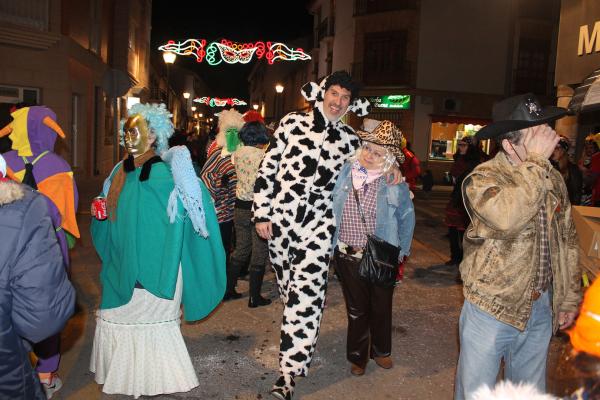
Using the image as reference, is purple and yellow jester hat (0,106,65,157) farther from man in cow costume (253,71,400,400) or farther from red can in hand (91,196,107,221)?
man in cow costume (253,71,400,400)

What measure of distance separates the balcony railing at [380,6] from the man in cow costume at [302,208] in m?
24.5

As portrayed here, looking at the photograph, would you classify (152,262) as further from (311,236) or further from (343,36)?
(343,36)

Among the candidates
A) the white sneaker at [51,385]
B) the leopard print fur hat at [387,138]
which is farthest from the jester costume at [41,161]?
the leopard print fur hat at [387,138]

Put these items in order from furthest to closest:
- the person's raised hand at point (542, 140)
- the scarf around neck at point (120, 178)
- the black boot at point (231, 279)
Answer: the black boot at point (231, 279) < the scarf around neck at point (120, 178) < the person's raised hand at point (542, 140)

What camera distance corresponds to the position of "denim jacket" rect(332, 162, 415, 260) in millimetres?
3877

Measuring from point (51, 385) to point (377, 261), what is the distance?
2.47 m

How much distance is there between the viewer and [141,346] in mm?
3486

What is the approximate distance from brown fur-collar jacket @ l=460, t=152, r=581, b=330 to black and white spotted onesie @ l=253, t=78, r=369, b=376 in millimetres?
1348

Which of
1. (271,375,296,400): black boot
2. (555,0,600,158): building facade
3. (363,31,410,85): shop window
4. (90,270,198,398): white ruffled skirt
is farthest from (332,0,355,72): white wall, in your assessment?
(90,270,198,398): white ruffled skirt

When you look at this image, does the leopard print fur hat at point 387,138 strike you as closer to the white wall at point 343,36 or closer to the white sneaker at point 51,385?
the white sneaker at point 51,385

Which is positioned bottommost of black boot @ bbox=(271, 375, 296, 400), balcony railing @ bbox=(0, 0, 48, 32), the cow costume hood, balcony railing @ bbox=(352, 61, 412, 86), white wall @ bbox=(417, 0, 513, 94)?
black boot @ bbox=(271, 375, 296, 400)

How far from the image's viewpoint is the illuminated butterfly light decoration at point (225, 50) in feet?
58.3

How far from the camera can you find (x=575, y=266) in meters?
2.62

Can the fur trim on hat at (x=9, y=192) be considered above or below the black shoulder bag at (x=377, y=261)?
above
